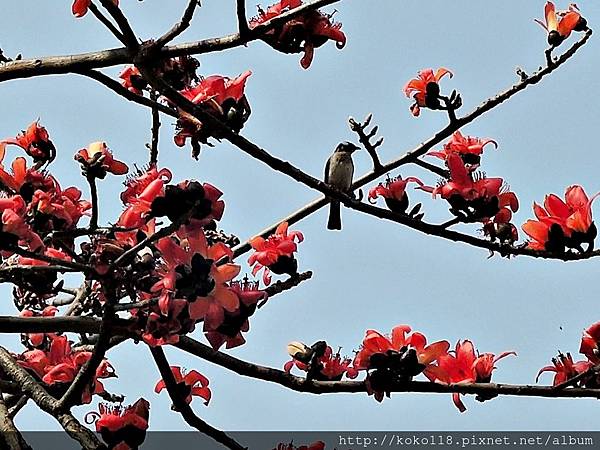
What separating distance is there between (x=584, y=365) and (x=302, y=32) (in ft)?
3.07

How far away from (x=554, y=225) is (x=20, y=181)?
1.16 m

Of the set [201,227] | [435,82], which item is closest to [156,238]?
[201,227]

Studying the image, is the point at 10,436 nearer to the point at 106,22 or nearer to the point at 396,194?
the point at 106,22

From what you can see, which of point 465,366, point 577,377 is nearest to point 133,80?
point 465,366

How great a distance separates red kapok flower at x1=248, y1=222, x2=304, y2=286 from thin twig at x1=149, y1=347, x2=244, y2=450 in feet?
0.97

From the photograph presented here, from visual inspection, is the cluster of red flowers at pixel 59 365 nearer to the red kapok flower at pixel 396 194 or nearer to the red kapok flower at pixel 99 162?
the red kapok flower at pixel 99 162

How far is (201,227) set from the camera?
151 cm

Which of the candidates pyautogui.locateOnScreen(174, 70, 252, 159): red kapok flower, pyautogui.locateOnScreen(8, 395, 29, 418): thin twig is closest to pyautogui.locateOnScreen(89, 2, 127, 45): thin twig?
pyautogui.locateOnScreen(174, 70, 252, 159): red kapok flower

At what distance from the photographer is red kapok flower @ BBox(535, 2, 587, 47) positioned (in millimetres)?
2303

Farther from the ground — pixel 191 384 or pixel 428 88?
pixel 428 88

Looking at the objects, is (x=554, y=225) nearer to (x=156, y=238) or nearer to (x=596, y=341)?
(x=596, y=341)

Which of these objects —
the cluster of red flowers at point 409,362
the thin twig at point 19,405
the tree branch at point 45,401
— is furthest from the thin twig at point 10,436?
the cluster of red flowers at point 409,362

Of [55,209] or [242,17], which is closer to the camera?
[242,17]

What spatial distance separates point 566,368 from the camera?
1.86 m
